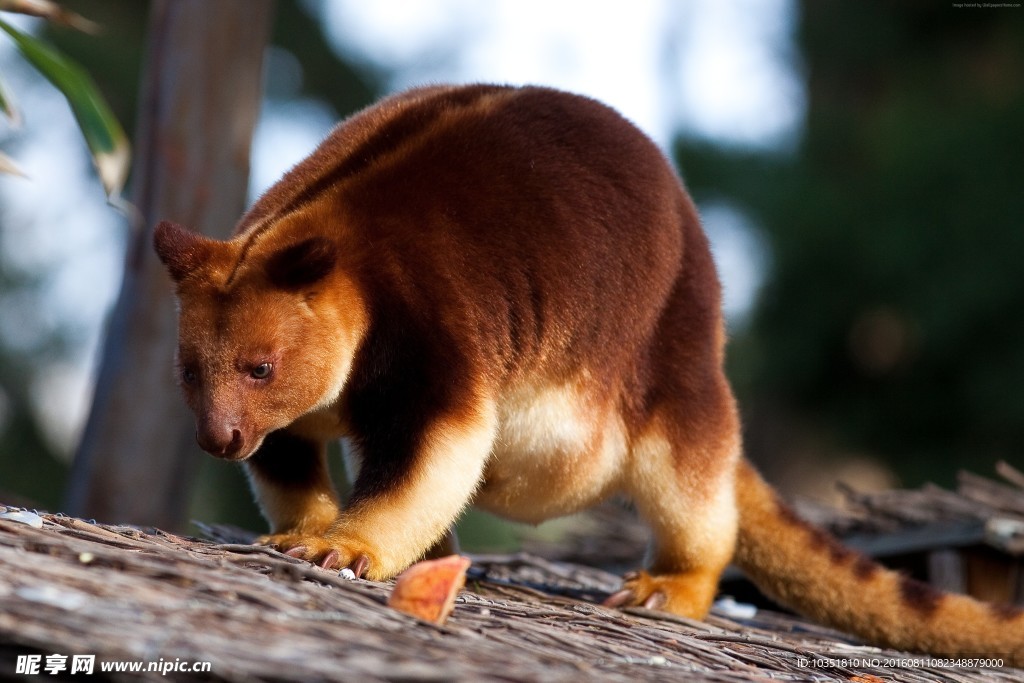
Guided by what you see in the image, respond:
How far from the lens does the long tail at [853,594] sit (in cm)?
410

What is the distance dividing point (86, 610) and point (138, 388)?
380cm

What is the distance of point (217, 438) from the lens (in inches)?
124

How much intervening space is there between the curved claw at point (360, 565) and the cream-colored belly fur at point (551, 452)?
77cm

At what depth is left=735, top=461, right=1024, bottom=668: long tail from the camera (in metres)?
4.10

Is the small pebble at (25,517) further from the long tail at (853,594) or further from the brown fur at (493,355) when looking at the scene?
the long tail at (853,594)

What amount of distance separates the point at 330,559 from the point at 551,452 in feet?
3.24

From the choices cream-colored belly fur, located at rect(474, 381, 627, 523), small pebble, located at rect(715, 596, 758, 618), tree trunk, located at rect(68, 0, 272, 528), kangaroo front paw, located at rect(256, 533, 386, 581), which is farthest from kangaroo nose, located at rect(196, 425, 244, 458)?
tree trunk, located at rect(68, 0, 272, 528)

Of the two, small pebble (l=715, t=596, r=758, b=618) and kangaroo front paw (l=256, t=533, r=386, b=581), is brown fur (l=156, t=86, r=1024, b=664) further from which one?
small pebble (l=715, t=596, r=758, b=618)

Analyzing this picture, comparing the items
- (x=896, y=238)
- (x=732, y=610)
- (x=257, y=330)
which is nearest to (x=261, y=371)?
(x=257, y=330)

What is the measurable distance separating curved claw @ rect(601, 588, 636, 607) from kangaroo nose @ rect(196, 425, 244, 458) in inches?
55.4

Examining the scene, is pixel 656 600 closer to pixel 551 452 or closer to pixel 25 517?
pixel 551 452

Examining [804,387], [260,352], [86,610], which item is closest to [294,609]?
[86,610]

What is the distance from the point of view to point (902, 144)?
12812mm

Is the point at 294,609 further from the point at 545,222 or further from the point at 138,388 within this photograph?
the point at 138,388
